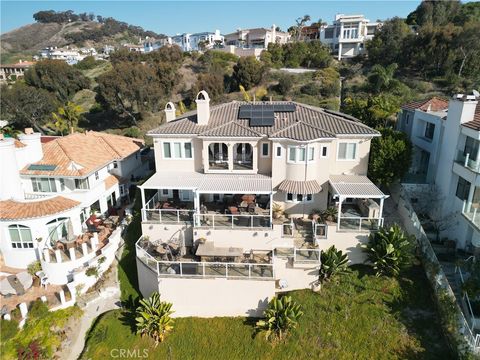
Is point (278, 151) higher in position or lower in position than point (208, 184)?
higher

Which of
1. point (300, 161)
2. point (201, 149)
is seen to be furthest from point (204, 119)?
point (300, 161)

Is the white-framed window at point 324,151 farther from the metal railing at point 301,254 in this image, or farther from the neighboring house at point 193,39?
the neighboring house at point 193,39

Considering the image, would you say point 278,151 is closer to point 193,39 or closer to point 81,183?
point 81,183

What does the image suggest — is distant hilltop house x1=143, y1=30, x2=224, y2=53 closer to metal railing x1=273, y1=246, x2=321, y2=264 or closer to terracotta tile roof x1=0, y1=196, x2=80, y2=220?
terracotta tile roof x1=0, y1=196, x2=80, y2=220

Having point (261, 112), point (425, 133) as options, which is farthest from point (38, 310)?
point (425, 133)

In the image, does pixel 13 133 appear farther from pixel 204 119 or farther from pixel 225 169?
pixel 225 169

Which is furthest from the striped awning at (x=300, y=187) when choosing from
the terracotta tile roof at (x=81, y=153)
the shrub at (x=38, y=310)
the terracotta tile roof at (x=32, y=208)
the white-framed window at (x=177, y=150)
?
the shrub at (x=38, y=310)
